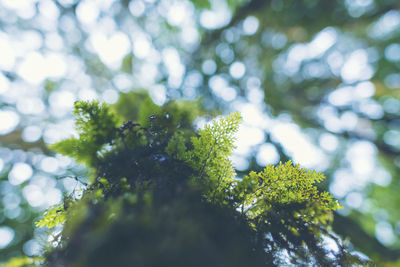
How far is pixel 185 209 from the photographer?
0.61 metres

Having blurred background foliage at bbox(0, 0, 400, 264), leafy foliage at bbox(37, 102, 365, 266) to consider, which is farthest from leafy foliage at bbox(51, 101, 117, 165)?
blurred background foliage at bbox(0, 0, 400, 264)

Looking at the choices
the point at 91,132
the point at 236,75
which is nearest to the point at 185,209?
the point at 91,132

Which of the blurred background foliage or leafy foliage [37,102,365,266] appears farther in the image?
the blurred background foliage

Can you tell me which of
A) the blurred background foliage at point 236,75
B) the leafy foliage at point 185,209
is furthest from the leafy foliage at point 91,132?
the blurred background foliage at point 236,75

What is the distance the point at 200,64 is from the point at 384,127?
249 inches

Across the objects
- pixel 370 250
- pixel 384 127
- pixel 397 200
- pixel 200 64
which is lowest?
pixel 370 250

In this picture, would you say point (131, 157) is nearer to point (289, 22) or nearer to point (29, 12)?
point (289, 22)

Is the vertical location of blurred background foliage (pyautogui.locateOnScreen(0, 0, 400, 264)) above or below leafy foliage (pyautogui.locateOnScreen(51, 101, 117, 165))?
above

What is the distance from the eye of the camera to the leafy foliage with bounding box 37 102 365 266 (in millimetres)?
468

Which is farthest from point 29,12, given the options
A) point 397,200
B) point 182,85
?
point 397,200

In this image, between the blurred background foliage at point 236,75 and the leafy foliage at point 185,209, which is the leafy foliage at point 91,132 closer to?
the leafy foliage at point 185,209

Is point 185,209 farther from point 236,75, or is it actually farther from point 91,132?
point 236,75

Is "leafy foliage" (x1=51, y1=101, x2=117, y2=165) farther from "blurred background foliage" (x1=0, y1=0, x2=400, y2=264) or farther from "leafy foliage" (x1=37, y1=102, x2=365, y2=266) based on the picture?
"blurred background foliage" (x1=0, y1=0, x2=400, y2=264)

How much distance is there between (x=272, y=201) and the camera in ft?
2.86
